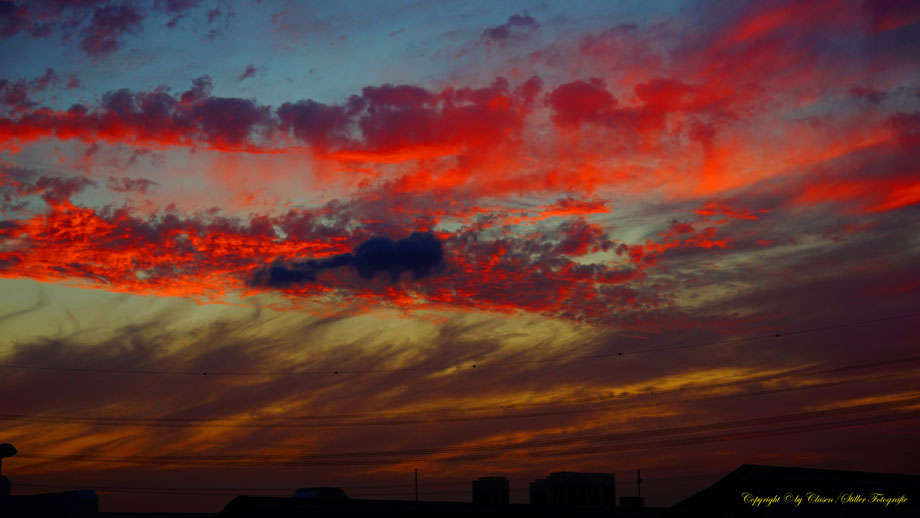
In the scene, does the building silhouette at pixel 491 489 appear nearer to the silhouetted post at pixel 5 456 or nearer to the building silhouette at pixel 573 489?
the building silhouette at pixel 573 489

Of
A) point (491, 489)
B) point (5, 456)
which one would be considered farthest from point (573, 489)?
point (5, 456)

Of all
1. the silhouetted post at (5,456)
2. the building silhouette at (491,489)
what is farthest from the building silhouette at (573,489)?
the silhouetted post at (5,456)

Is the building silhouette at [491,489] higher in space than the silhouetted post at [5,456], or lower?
lower

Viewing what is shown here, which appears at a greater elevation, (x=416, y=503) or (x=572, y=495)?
(x=416, y=503)

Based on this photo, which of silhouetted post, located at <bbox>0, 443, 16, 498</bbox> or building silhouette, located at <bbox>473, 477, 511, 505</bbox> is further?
building silhouette, located at <bbox>473, 477, 511, 505</bbox>

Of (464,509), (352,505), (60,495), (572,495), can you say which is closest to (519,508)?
(464,509)

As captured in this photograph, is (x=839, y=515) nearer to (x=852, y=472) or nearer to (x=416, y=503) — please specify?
(x=852, y=472)

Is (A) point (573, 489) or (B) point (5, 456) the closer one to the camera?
(B) point (5, 456)

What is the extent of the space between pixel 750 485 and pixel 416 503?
17253 mm

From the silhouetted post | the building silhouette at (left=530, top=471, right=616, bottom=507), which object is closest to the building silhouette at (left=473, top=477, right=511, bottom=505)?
the building silhouette at (left=530, top=471, right=616, bottom=507)

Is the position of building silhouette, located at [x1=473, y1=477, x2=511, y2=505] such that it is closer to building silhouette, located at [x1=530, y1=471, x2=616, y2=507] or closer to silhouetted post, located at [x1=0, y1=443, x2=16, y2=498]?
building silhouette, located at [x1=530, y1=471, x2=616, y2=507]

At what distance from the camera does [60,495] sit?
205 feet

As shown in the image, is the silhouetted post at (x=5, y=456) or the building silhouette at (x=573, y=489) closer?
the silhouetted post at (x=5, y=456)

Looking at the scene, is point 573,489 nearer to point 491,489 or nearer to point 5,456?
point 491,489
